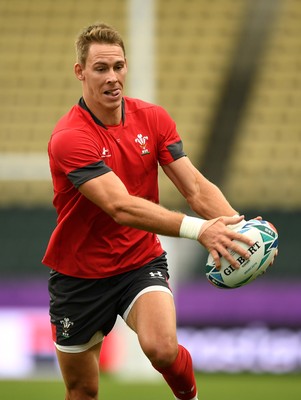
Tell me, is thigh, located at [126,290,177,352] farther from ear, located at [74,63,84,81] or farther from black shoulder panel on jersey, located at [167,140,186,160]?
ear, located at [74,63,84,81]

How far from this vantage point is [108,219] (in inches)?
219

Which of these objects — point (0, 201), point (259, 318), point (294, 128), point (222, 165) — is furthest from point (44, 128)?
point (259, 318)

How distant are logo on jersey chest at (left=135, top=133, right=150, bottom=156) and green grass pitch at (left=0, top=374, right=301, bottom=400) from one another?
11.6 ft

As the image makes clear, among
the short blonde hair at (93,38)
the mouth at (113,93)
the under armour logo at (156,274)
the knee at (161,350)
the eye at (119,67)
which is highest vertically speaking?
the short blonde hair at (93,38)

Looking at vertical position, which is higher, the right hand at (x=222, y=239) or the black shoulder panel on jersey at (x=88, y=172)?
the black shoulder panel on jersey at (x=88, y=172)

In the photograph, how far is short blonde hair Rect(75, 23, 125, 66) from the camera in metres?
5.45

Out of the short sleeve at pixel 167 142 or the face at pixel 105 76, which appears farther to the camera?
the short sleeve at pixel 167 142

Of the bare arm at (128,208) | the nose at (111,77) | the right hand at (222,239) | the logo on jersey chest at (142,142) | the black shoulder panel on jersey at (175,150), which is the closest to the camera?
the right hand at (222,239)

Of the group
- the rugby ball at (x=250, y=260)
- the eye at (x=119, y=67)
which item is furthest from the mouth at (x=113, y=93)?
the rugby ball at (x=250, y=260)

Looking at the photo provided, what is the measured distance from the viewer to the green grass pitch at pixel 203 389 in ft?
29.1

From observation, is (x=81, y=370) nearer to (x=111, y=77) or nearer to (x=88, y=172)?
(x=88, y=172)

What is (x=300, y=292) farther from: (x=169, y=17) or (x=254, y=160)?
(x=169, y=17)

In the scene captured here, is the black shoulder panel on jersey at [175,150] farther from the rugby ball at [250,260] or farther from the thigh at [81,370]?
the thigh at [81,370]

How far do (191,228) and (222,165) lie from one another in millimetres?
8940
